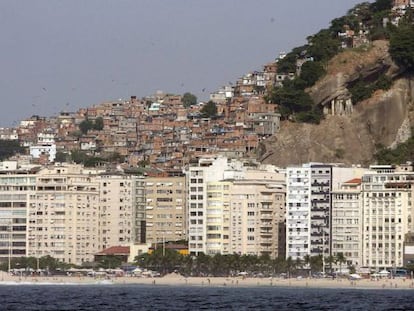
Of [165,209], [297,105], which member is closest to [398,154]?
[297,105]

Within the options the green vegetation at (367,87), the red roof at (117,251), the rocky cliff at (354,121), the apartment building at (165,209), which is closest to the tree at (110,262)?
the red roof at (117,251)

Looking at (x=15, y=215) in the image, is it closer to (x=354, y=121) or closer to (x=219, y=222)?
(x=219, y=222)

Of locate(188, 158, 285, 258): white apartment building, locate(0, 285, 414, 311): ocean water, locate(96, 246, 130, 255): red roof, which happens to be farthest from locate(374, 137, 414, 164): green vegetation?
locate(96, 246, 130, 255): red roof

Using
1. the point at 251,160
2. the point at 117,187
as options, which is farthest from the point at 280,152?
the point at 117,187

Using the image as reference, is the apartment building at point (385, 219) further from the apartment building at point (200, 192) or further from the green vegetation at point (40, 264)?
the green vegetation at point (40, 264)

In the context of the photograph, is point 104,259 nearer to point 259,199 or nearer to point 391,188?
point 259,199
